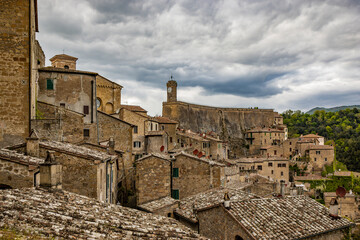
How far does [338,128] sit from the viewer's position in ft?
382

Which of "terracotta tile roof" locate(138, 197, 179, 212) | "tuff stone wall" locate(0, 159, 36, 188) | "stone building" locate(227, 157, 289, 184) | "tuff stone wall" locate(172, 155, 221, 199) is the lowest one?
"stone building" locate(227, 157, 289, 184)

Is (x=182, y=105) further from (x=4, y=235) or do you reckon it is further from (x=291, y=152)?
(x=4, y=235)

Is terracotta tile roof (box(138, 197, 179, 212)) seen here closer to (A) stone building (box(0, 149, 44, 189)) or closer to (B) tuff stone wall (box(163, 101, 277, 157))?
(A) stone building (box(0, 149, 44, 189))

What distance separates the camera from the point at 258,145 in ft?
310

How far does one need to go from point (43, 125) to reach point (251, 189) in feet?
70.1

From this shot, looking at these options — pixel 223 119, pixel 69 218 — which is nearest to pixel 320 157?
pixel 223 119

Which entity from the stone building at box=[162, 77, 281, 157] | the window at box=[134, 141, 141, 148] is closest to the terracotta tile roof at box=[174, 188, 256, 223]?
the window at box=[134, 141, 141, 148]

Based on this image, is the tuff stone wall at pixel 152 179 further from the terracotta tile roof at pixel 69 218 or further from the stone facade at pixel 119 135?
the terracotta tile roof at pixel 69 218

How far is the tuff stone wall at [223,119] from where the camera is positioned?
8744cm

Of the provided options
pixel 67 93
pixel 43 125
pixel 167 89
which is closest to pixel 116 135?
pixel 67 93

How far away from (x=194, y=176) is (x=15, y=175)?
1373 centimetres

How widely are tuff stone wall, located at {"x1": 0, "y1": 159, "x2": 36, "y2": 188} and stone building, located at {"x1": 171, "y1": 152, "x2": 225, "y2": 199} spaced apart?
12.9m

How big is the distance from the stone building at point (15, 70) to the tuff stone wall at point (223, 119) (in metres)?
68.6

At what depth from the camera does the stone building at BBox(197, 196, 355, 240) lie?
Result: 14.3m
